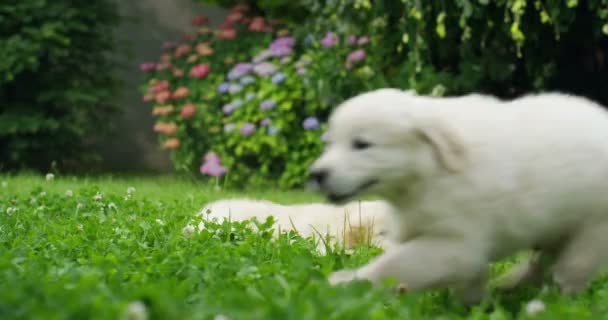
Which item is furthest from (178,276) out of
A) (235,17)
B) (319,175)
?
(235,17)

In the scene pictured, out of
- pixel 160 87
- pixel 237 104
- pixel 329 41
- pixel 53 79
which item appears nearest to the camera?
pixel 329 41

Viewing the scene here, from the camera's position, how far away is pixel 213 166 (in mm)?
8492

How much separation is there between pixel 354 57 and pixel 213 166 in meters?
1.99

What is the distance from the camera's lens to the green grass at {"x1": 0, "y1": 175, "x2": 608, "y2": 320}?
5.96ft

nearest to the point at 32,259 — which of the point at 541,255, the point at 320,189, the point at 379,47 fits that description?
Result: the point at 320,189

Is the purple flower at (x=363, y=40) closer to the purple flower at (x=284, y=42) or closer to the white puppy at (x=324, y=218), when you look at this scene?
the purple flower at (x=284, y=42)

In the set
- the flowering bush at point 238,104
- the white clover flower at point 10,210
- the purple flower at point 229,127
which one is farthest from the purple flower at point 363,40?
the white clover flower at point 10,210

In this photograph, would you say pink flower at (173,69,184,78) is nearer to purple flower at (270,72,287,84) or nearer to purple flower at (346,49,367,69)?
purple flower at (270,72,287,84)

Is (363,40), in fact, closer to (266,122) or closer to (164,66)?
(266,122)

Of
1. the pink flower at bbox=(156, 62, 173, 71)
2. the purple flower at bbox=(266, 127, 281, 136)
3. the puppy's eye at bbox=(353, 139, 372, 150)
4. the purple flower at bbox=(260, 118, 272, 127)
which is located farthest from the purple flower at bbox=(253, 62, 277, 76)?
the puppy's eye at bbox=(353, 139, 372, 150)

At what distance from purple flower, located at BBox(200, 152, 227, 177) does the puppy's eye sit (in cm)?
607

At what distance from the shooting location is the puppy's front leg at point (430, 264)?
2311 millimetres

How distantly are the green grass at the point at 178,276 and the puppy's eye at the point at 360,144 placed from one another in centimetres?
39

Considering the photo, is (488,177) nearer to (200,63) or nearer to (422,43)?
(422,43)
